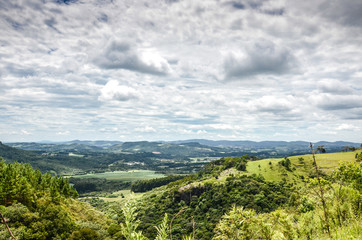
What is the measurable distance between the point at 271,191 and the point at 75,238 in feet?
387

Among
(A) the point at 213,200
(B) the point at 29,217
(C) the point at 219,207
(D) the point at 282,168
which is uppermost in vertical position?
(B) the point at 29,217

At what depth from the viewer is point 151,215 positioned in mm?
140875

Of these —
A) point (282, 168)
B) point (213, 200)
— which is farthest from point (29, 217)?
point (282, 168)

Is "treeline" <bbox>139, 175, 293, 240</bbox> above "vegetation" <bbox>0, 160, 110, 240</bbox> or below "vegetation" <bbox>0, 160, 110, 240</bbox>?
below

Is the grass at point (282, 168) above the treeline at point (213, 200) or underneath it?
above

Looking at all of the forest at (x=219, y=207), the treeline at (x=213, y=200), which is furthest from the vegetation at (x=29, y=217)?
the treeline at (x=213, y=200)

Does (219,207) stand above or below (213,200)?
below

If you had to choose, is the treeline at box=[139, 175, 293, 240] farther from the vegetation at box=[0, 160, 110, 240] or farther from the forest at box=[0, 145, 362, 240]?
the vegetation at box=[0, 160, 110, 240]

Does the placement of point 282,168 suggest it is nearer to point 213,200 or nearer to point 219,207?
point 213,200

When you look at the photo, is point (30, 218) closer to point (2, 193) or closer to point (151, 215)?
point (2, 193)

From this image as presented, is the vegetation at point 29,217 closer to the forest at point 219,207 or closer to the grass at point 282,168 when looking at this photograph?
the forest at point 219,207

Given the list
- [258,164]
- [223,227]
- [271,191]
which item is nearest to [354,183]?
[223,227]

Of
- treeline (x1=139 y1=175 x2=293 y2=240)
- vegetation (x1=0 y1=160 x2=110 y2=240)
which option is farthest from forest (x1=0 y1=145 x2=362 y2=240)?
treeline (x1=139 y1=175 x2=293 y2=240)

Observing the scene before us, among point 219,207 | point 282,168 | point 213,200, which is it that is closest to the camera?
point 219,207
